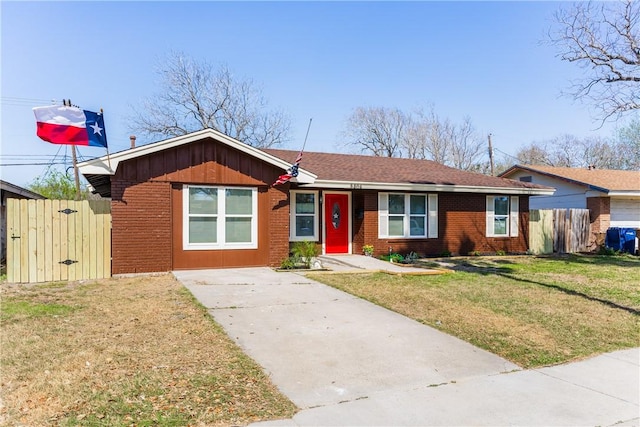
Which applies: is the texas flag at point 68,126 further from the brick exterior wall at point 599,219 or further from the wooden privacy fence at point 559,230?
the brick exterior wall at point 599,219

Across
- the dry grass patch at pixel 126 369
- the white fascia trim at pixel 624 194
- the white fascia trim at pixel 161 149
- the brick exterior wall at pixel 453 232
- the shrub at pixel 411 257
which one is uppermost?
the white fascia trim at pixel 161 149

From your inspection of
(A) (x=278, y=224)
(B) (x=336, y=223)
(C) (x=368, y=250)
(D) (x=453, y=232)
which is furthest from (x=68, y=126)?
(D) (x=453, y=232)

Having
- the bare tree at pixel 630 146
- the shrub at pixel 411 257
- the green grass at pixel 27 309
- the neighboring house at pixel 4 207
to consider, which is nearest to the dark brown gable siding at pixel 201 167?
the green grass at pixel 27 309

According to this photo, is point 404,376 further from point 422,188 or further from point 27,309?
point 422,188

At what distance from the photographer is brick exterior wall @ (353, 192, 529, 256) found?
47.6ft

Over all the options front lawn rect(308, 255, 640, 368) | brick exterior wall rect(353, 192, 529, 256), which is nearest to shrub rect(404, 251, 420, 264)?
brick exterior wall rect(353, 192, 529, 256)

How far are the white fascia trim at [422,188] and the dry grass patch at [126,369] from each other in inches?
287

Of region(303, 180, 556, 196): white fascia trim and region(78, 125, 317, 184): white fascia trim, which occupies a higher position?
region(78, 125, 317, 184): white fascia trim

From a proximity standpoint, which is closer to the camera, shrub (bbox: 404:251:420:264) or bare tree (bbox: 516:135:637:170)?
shrub (bbox: 404:251:420:264)

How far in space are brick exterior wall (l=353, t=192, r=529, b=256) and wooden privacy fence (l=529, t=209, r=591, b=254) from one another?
A: 29.8 inches

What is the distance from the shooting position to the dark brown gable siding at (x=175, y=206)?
10234 millimetres

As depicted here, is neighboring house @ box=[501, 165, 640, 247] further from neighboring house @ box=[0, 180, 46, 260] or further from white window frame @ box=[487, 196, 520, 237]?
neighboring house @ box=[0, 180, 46, 260]

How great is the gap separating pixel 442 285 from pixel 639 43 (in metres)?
11.8

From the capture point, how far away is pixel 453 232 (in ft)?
51.9
